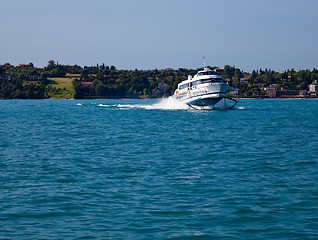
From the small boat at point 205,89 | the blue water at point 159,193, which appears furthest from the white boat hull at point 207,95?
the blue water at point 159,193

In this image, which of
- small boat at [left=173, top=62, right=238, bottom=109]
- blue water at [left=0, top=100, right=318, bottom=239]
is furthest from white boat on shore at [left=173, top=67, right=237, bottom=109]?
blue water at [left=0, top=100, right=318, bottom=239]

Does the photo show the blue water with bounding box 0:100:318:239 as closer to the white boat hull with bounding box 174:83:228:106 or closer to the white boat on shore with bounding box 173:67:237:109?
the white boat hull with bounding box 174:83:228:106

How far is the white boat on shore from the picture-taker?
249 feet

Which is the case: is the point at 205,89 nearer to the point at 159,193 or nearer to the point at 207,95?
the point at 207,95

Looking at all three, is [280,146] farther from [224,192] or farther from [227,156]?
[224,192]

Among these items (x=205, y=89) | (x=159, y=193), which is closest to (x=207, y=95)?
(x=205, y=89)

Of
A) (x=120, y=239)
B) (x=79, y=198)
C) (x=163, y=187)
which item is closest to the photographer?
(x=120, y=239)

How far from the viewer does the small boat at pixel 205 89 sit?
75.9 metres

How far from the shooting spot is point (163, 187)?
17141mm

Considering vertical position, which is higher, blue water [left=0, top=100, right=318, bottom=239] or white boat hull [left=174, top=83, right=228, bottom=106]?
white boat hull [left=174, top=83, right=228, bottom=106]

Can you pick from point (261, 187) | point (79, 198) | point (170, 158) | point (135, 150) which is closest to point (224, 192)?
point (261, 187)

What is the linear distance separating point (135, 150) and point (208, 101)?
5103cm

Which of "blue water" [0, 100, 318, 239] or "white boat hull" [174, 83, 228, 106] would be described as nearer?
"blue water" [0, 100, 318, 239]

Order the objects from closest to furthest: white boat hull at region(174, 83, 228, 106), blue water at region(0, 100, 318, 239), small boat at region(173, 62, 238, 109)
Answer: blue water at region(0, 100, 318, 239)
white boat hull at region(174, 83, 228, 106)
small boat at region(173, 62, 238, 109)
